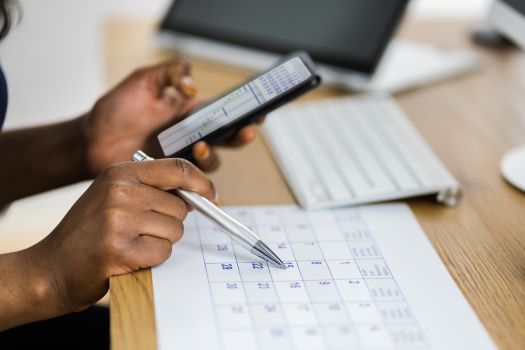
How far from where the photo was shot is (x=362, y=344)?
0.53 m

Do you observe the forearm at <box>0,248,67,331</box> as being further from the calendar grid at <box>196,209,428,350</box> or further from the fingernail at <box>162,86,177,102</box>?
the fingernail at <box>162,86,177,102</box>

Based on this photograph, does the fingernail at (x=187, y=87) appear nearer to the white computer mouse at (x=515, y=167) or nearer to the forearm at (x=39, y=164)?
the forearm at (x=39, y=164)

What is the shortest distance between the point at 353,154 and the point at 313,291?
298 millimetres

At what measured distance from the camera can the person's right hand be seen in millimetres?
592

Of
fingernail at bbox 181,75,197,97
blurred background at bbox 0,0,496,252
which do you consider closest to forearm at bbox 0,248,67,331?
fingernail at bbox 181,75,197,97

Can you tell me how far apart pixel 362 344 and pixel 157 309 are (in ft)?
0.56

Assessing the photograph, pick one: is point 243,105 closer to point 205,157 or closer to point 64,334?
point 205,157

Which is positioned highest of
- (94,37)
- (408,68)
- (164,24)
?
(408,68)

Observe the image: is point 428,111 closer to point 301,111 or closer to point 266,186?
point 301,111

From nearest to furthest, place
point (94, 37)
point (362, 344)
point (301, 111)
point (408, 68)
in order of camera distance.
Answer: point (362, 344), point (301, 111), point (408, 68), point (94, 37)

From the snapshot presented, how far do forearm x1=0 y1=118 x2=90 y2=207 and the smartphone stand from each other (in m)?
0.23

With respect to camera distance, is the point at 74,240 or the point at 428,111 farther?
the point at 428,111

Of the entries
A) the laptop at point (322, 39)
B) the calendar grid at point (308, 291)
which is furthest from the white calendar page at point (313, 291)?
the laptop at point (322, 39)

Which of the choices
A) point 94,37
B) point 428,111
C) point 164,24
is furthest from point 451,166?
point 94,37
